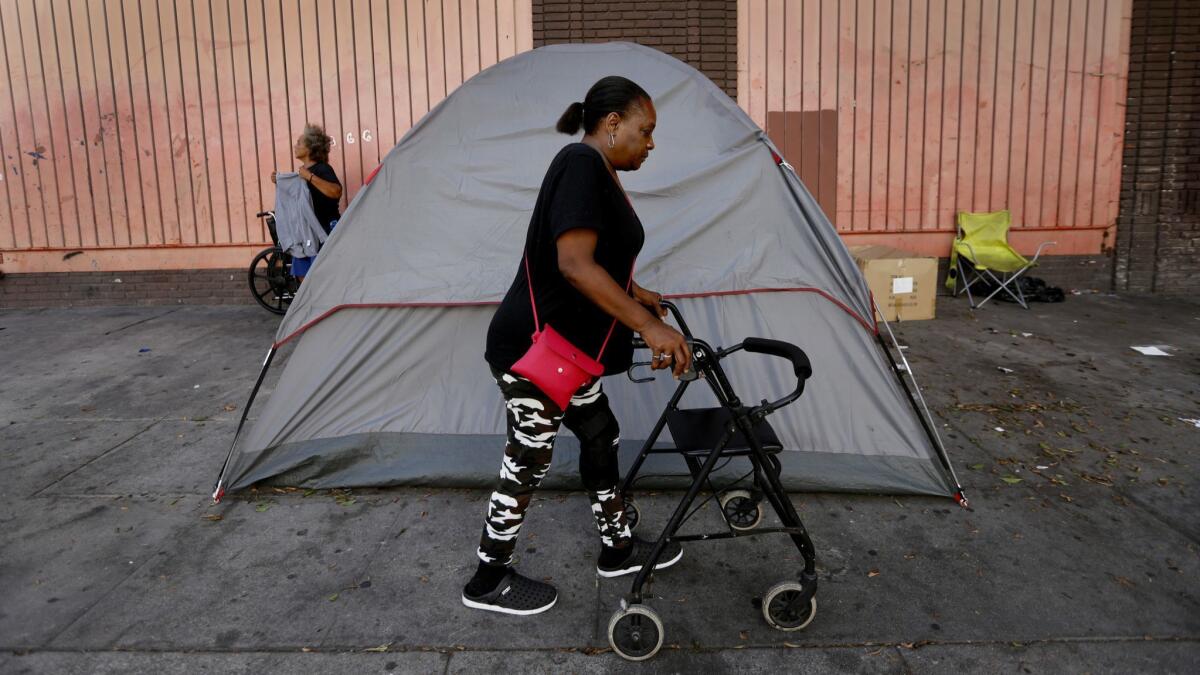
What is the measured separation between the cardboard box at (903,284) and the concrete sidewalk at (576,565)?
91.8 inches

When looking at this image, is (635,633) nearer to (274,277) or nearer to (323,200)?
(323,200)

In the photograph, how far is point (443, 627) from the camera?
2.73 m

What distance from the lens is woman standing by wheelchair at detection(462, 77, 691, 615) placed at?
2285 millimetres

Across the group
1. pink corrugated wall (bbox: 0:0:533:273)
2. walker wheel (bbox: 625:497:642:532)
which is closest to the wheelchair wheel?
pink corrugated wall (bbox: 0:0:533:273)

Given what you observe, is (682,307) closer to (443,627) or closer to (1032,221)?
(443,627)

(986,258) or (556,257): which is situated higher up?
(556,257)

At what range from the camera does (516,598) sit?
280 centimetres

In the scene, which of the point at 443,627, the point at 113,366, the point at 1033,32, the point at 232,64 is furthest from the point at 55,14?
the point at 1033,32

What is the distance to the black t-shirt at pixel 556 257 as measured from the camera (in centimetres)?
229

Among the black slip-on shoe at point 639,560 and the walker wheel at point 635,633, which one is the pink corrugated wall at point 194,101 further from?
the walker wheel at point 635,633

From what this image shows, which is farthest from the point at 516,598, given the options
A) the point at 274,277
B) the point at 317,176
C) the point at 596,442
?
the point at 274,277

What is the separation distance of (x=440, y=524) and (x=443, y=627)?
2.66 feet

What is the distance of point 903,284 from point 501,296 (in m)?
4.92

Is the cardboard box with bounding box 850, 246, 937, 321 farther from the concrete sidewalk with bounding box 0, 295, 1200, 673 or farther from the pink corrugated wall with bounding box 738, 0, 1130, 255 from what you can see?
the concrete sidewalk with bounding box 0, 295, 1200, 673
